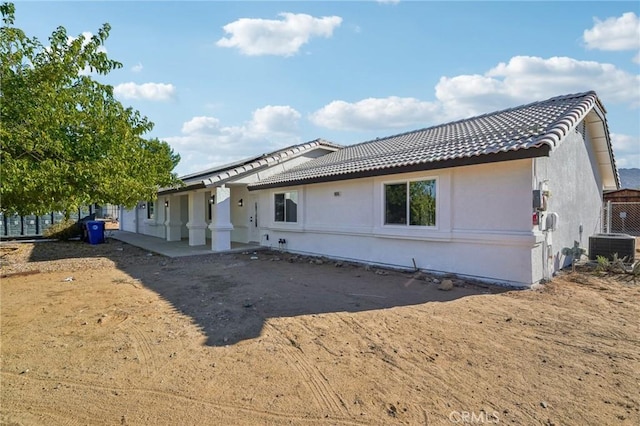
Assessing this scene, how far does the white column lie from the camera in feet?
62.3

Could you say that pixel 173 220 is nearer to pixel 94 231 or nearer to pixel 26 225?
pixel 94 231

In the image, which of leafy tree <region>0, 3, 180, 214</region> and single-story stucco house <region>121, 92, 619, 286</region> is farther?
single-story stucco house <region>121, 92, 619, 286</region>

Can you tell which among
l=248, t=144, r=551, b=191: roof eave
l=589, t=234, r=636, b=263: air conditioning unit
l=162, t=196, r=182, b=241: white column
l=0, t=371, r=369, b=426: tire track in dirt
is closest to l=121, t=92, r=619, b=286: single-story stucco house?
l=248, t=144, r=551, b=191: roof eave

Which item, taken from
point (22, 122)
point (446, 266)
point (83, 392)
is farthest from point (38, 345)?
point (446, 266)

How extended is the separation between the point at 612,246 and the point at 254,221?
1337cm

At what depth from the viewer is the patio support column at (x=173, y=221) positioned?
19000 mm

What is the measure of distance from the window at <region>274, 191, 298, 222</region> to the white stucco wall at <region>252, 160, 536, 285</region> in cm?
203

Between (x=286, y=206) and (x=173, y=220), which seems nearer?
(x=286, y=206)

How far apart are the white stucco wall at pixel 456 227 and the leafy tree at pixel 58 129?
6.26 metres

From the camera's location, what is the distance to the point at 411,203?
9.69 meters

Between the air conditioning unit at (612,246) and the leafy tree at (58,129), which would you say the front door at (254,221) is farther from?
the air conditioning unit at (612,246)

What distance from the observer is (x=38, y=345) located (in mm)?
4895

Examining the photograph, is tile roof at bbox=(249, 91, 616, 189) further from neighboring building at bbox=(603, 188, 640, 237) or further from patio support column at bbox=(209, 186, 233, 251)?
neighboring building at bbox=(603, 188, 640, 237)

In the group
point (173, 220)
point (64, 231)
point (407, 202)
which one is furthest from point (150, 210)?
point (407, 202)
